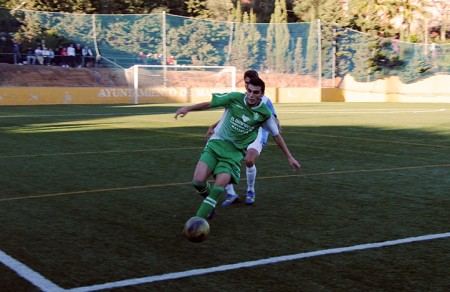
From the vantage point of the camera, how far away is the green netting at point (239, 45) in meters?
35.6

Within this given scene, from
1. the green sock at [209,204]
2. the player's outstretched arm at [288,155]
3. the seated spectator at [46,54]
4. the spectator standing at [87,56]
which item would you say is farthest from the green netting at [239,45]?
the green sock at [209,204]

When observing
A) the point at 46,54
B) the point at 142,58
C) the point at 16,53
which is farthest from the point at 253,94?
the point at 142,58

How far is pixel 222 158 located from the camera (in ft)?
20.6

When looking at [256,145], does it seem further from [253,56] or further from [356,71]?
[356,71]

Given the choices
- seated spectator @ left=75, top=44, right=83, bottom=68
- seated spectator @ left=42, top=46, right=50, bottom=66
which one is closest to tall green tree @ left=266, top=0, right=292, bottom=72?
seated spectator @ left=75, top=44, right=83, bottom=68

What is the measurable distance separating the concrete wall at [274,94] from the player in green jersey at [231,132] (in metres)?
27.2

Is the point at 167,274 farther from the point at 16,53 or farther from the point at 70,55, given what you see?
the point at 70,55

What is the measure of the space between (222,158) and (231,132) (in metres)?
0.32

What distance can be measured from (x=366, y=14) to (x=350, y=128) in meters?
38.2

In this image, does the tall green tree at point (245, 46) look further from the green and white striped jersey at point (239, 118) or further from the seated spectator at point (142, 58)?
the green and white striped jersey at point (239, 118)

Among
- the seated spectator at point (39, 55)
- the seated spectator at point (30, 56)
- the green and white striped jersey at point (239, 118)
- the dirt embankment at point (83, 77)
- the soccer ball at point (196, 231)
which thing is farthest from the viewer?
the dirt embankment at point (83, 77)

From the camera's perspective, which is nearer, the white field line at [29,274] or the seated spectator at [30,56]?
the white field line at [29,274]

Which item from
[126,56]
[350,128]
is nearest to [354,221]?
[350,128]

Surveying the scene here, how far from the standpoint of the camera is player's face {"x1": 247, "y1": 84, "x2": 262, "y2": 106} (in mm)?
6293
